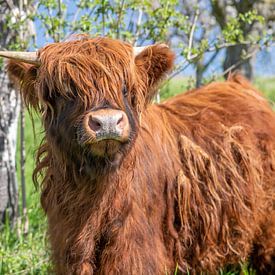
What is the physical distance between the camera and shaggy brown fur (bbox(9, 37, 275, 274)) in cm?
449

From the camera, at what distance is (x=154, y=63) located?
16.0ft

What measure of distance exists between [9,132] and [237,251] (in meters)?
2.38

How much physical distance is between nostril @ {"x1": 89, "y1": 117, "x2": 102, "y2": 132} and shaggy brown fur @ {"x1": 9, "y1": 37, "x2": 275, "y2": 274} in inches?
7.4

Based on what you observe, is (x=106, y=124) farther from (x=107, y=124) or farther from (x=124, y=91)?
(x=124, y=91)

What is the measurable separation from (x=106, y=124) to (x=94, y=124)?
2.9 inches

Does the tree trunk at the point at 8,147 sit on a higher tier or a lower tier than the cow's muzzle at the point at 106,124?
lower

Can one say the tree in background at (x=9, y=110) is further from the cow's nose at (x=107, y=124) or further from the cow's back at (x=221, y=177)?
the cow's nose at (x=107, y=124)

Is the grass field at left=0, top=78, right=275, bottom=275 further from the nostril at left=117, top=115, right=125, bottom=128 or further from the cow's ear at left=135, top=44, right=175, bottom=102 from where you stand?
the nostril at left=117, top=115, right=125, bottom=128

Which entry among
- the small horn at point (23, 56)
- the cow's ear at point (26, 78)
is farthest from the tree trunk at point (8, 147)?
the small horn at point (23, 56)

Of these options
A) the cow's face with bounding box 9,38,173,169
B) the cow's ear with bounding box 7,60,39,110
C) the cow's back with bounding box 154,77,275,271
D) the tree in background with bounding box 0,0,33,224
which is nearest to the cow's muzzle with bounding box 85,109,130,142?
the cow's face with bounding box 9,38,173,169

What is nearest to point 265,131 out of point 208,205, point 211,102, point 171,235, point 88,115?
point 211,102

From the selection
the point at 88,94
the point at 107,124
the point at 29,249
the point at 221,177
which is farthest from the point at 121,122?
the point at 29,249

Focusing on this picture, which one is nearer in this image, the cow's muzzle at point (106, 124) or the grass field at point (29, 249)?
the cow's muzzle at point (106, 124)

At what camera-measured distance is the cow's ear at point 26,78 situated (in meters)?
4.73
